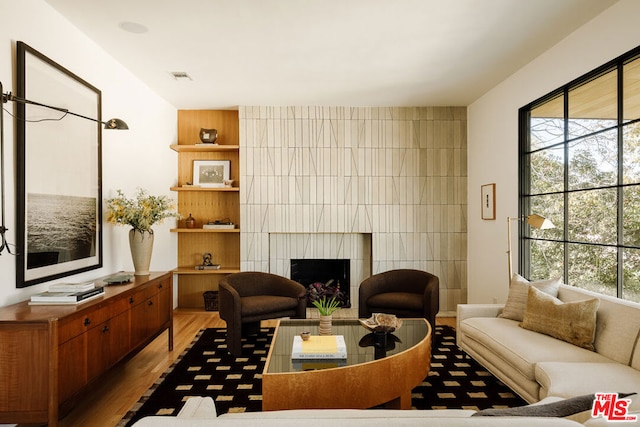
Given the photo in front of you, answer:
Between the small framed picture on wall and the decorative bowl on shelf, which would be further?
the small framed picture on wall

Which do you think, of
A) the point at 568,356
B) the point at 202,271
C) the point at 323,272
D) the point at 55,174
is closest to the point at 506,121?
the point at 568,356

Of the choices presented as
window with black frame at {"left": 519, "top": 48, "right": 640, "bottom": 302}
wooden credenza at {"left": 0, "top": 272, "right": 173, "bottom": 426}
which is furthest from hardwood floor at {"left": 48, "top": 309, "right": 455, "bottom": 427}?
window with black frame at {"left": 519, "top": 48, "right": 640, "bottom": 302}

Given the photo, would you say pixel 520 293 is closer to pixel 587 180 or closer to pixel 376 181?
pixel 587 180

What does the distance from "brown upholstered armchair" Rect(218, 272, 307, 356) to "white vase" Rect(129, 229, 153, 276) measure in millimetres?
759

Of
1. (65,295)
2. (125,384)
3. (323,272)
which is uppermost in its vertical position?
(65,295)

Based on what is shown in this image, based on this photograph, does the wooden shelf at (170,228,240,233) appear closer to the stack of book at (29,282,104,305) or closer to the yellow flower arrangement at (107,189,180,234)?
the yellow flower arrangement at (107,189,180,234)

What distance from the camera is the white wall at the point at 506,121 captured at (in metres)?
3.21

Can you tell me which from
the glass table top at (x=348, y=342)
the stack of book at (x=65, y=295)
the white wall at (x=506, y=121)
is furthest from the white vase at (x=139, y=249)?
the white wall at (x=506, y=121)

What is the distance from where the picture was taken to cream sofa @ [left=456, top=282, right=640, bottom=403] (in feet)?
7.57

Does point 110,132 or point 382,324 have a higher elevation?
point 110,132

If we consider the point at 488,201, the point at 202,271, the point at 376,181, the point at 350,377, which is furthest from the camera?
the point at 376,181

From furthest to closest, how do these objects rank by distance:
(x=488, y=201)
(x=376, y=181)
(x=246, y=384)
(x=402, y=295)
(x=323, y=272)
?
1. (x=323, y=272)
2. (x=376, y=181)
3. (x=488, y=201)
4. (x=402, y=295)
5. (x=246, y=384)

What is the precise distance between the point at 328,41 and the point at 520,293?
2.73 meters

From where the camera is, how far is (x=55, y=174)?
312cm
